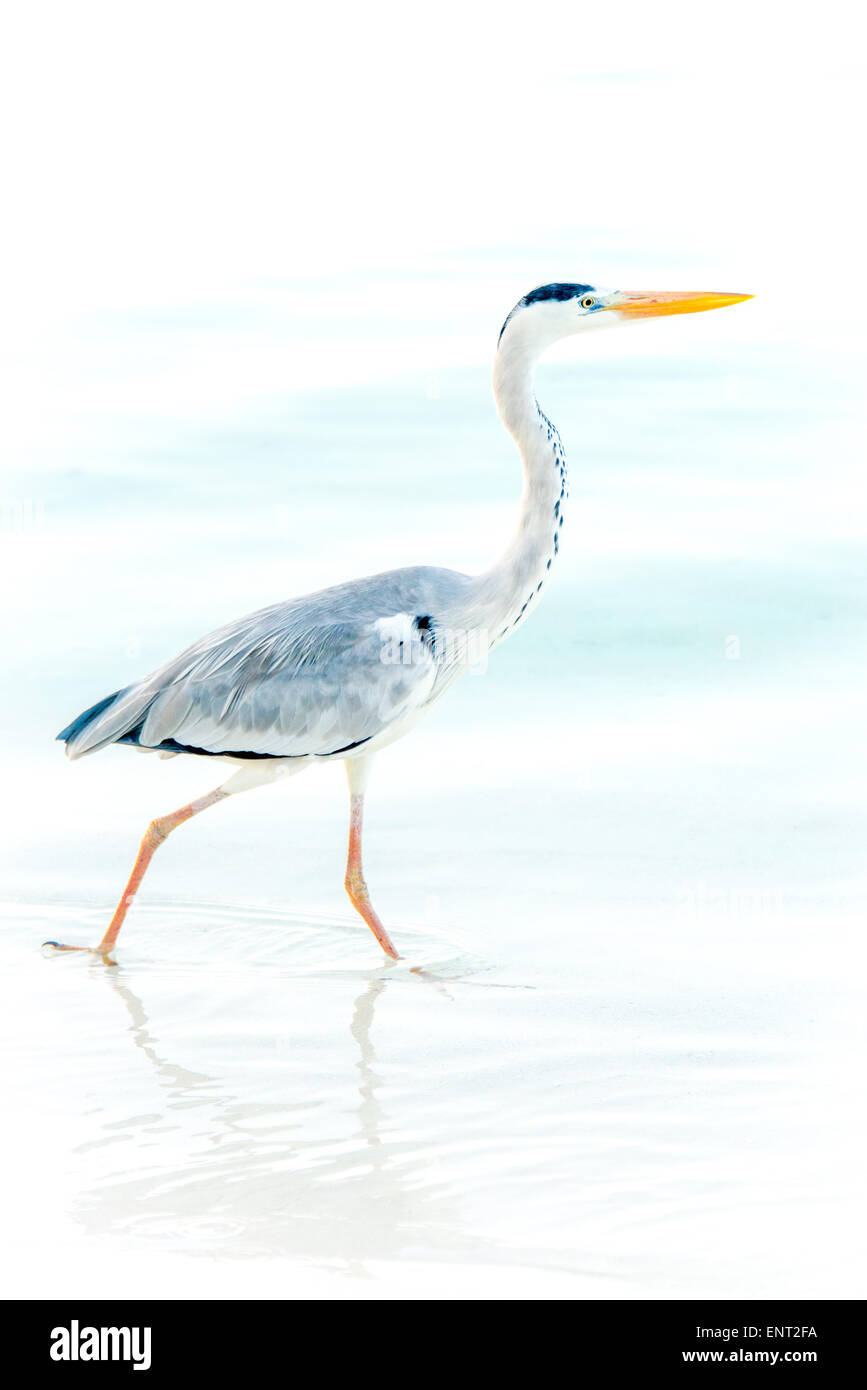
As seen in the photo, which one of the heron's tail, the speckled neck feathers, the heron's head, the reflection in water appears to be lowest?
the reflection in water

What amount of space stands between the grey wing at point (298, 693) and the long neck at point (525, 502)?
0.90 feet

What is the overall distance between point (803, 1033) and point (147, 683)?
2491mm

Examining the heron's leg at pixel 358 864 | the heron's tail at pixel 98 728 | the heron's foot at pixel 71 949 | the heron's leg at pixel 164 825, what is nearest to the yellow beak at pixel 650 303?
the heron's leg at pixel 358 864

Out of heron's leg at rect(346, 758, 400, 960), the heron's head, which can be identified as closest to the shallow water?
heron's leg at rect(346, 758, 400, 960)

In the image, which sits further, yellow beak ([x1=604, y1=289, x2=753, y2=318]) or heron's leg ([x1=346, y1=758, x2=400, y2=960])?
yellow beak ([x1=604, y1=289, x2=753, y2=318])

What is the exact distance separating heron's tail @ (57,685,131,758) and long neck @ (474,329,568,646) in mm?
1258

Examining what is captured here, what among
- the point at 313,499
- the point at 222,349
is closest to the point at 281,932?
the point at 313,499

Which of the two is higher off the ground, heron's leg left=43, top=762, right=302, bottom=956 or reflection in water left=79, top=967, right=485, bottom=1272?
heron's leg left=43, top=762, right=302, bottom=956

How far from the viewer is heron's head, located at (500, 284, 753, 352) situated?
6.41 meters

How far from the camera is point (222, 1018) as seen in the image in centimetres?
559

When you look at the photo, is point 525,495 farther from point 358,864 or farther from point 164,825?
point 164,825

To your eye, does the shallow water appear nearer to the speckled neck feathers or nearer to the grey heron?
the grey heron
